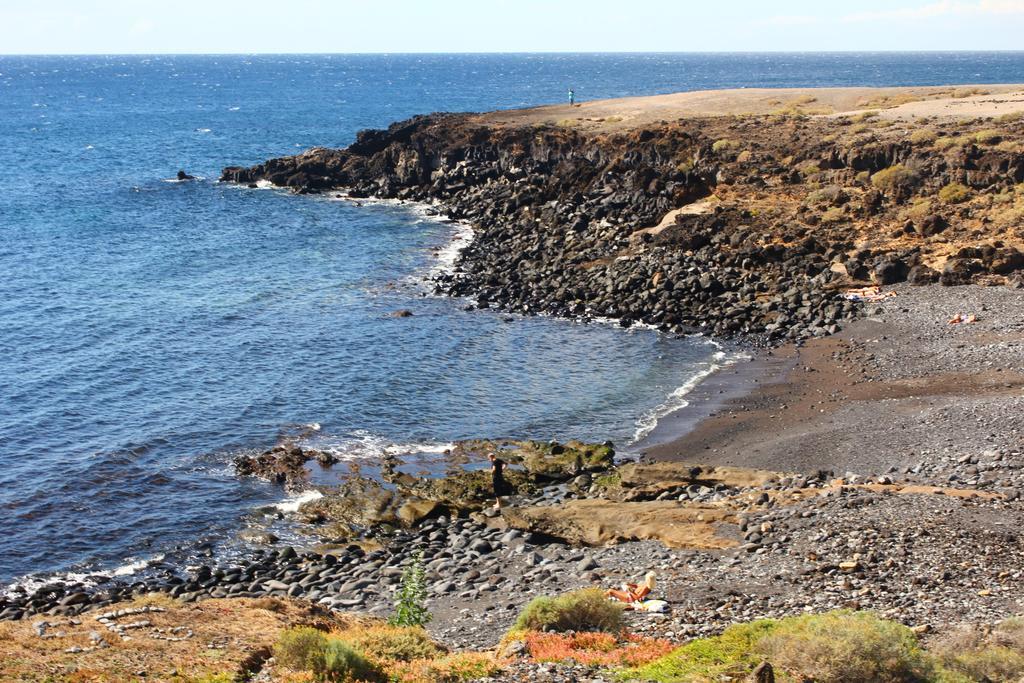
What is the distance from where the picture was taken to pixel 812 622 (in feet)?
53.8

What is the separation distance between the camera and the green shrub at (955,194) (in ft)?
190

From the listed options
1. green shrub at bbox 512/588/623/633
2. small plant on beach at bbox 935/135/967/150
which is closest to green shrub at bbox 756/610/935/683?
green shrub at bbox 512/588/623/633

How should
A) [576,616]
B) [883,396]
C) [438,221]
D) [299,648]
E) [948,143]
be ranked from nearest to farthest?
[299,648], [576,616], [883,396], [948,143], [438,221]

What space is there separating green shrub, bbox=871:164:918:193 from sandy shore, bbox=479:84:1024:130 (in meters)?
23.6

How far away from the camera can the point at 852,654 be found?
1520 cm

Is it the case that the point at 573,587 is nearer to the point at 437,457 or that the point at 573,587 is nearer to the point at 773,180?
the point at 437,457

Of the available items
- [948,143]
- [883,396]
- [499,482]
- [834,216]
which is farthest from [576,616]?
[948,143]

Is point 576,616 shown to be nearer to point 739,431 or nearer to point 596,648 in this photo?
point 596,648

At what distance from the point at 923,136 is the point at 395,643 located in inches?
2529

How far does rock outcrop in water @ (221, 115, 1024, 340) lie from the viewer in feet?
162

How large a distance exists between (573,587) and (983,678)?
32.6 feet

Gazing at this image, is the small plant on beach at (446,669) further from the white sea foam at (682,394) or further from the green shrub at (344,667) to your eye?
the white sea foam at (682,394)

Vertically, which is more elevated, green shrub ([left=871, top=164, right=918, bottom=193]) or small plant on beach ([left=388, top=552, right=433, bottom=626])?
green shrub ([left=871, top=164, right=918, bottom=193])

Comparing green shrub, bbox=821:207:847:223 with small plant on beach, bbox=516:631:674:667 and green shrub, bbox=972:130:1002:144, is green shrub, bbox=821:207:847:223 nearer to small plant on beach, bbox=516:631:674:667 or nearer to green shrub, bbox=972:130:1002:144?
green shrub, bbox=972:130:1002:144
